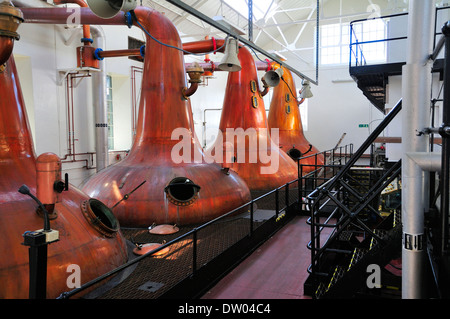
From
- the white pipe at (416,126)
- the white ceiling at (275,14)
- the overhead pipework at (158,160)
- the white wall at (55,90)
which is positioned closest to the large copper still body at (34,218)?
the overhead pipework at (158,160)

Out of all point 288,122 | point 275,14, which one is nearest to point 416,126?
point 288,122

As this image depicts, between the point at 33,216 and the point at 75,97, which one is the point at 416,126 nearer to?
the point at 33,216

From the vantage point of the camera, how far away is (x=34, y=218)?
3.38m

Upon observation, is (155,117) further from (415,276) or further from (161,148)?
(415,276)

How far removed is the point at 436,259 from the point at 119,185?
14.8ft

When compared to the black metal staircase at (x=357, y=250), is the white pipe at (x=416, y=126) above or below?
above

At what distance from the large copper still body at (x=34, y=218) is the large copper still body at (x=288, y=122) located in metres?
8.19

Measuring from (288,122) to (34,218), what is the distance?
9.55 meters

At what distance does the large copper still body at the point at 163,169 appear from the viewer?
5.71 m

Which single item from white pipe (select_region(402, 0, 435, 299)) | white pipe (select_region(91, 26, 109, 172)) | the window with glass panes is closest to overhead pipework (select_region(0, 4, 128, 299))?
white pipe (select_region(402, 0, 435, 299))

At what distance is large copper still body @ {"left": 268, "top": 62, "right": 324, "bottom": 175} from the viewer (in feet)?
38.2

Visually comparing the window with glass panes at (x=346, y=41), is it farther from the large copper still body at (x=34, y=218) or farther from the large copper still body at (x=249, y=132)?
the large copper still body at (x=34, y=218)

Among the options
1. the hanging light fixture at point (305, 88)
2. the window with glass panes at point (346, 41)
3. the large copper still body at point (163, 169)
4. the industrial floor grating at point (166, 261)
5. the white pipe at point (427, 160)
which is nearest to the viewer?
the white pipe at point (427, 160)
